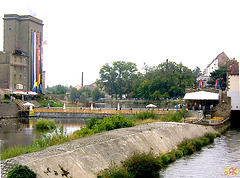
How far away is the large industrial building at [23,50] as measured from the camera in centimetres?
6500

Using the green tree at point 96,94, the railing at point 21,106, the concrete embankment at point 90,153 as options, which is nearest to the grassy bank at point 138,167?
the concrete embankment at point 90,153

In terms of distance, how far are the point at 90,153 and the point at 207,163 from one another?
6.83 m

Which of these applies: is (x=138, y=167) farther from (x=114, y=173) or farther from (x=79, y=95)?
(x=79, y=95)

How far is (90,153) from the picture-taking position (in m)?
10.8

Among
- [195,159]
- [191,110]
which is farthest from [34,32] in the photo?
[195,159]

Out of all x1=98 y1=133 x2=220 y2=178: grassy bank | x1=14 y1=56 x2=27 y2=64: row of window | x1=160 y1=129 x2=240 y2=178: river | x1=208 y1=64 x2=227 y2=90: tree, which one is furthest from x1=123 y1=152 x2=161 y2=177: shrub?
x1=14 y1=56 x2=27 y2=64: row of window

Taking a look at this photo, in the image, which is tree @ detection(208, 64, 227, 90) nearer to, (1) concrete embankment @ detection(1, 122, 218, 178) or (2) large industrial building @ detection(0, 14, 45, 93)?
(2) large industrial building @ detection(0, 14, 45, 93)

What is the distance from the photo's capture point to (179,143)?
17672 mm

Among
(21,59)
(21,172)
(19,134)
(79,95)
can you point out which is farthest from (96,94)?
(21,172)

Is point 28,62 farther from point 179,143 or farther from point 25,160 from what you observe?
point 25,160

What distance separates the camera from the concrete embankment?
8.66m

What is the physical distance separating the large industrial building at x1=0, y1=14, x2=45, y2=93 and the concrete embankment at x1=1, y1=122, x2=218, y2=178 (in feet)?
179

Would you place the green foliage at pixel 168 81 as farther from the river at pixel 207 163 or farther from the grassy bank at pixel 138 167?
the grassy bank at pixel 138 167

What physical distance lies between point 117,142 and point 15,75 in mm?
57319
